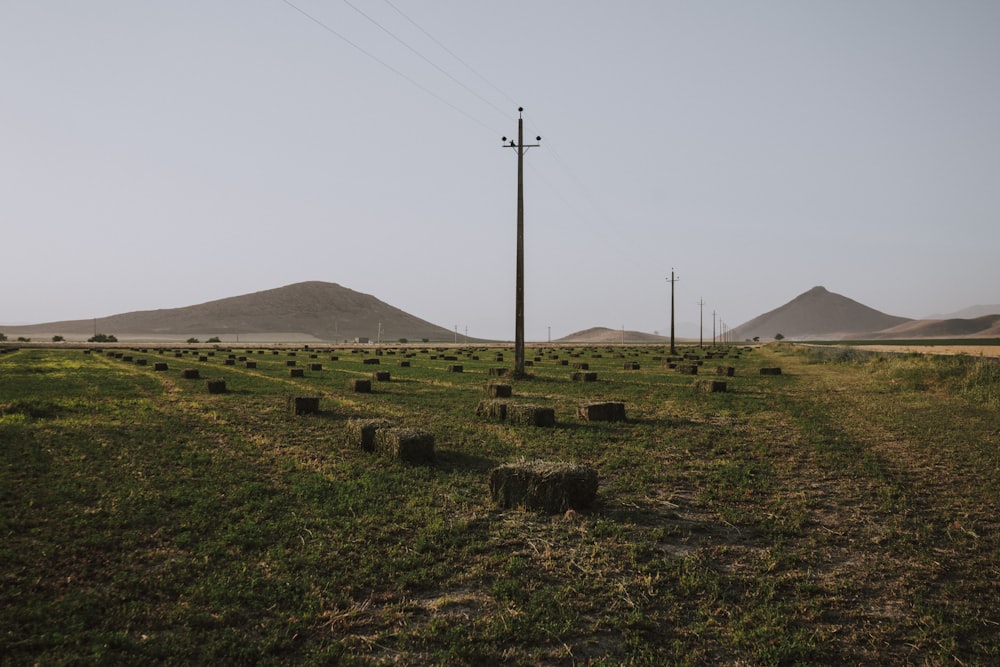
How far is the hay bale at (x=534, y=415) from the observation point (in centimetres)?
1391

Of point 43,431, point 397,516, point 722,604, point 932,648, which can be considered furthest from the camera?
point 43,431

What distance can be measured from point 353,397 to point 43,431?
8818 millimetres

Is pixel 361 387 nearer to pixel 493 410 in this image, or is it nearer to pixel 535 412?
pixel 493 410

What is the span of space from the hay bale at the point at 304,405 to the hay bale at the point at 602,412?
7.20 m

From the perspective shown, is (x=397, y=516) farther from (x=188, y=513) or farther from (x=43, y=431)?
(x=43, y=431)

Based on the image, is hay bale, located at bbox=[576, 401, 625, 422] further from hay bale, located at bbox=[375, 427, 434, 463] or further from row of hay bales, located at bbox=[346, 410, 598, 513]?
row of hay bales, located at bbox=[346, 410, 598, 513]

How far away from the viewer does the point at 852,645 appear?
14.5 ft

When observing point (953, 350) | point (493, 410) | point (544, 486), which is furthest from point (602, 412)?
point (953, 350)

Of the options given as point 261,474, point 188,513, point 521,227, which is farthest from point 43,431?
point 521,227

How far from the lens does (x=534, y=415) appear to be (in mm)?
13992

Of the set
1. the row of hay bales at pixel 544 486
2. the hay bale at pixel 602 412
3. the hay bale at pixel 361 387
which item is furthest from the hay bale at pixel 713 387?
the row of hay bales at pixel 544 486

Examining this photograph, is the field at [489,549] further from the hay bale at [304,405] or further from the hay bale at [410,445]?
the hay bale at [304,405]

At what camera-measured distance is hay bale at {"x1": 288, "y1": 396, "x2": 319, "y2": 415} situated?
1551 centimetres

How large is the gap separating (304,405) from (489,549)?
10658mm
